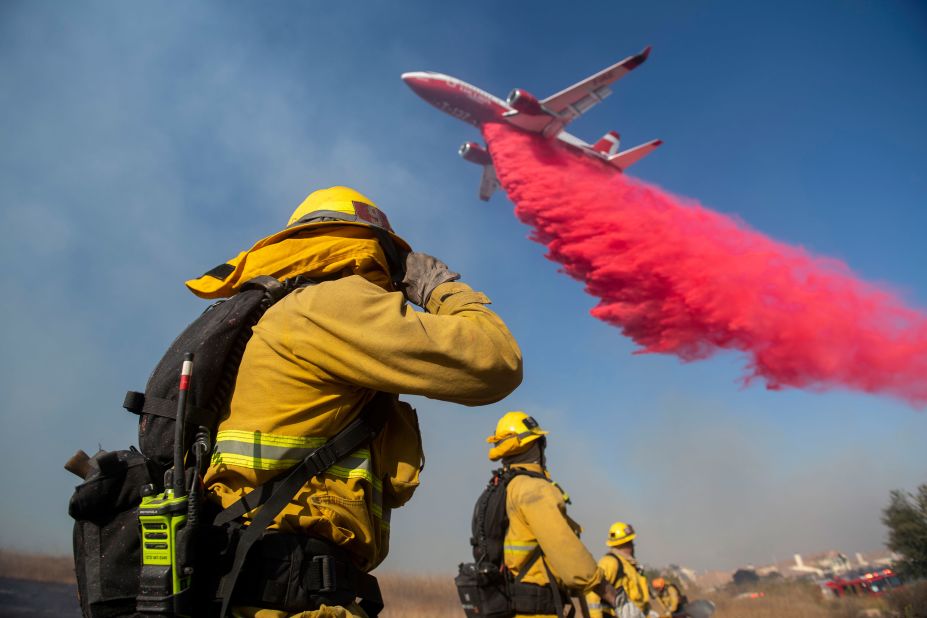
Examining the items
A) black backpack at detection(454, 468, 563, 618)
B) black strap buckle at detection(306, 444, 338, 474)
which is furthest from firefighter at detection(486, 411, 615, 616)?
black strap buckle at detection(306, 444, 338, 474)

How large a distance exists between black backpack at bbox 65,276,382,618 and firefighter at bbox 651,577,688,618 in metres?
10.6

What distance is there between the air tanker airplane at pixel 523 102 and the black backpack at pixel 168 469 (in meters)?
26.2

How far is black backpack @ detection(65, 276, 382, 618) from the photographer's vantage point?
163 centimetres

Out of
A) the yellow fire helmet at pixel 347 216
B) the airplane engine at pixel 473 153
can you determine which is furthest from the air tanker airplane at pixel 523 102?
the yellow fire helmet at pixel 347 216

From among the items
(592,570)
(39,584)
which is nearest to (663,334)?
(592,570)

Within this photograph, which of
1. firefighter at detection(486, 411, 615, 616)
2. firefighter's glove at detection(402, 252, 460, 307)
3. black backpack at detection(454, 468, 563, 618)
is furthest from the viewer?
black backpack at detection(454, 468, 563, 618)

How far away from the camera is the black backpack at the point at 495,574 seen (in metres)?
4.94

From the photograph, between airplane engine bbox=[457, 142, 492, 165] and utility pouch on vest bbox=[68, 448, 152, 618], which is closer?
utility pouch on vest bbox=[68, 448, 152, 618]

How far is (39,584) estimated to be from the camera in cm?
1623

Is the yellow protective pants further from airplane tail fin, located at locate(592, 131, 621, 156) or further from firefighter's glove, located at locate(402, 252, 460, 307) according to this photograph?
airplane tail fin, located at locate(592, 131, 621, 156)

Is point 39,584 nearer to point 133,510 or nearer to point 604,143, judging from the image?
point 133,510

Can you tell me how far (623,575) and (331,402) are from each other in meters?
8.34

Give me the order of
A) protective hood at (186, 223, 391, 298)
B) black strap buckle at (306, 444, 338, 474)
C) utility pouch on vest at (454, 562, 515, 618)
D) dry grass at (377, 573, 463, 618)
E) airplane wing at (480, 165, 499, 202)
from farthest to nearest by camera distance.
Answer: airplane wing at (480, 165, 499, 202)
dry grass at (377, 573, 463, 618)
utility pouch on vest at (454, 562, 515, 618)
protective hood at (186, 223, 391, 298)
black strap buckle at (306, 444, 338, 474)

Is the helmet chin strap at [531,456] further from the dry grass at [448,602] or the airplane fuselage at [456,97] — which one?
the airplane fuselage at [456,97]
